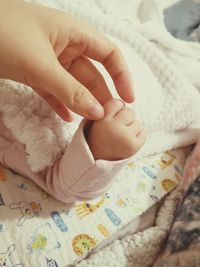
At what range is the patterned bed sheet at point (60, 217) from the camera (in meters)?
0.56

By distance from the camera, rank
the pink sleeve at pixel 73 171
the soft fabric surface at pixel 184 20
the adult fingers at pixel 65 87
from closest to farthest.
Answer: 1. the adult fingers at pixel 65 87
2. the pink sleeve at pixel 73 171
3. the soft fabric surface at pixel 184 20

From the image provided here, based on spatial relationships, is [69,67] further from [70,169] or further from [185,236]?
[185,236]

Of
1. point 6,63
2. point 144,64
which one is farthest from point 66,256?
point 144,64

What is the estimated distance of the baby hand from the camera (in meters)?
0.54

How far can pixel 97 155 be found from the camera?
1.86 ft

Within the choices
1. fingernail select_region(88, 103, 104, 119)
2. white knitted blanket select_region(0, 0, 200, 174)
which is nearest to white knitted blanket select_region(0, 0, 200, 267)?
white knitted blanket select_region(0, 0, 200, 174)

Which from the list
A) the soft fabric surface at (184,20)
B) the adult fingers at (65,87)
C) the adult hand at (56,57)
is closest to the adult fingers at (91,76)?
the adult hand at (56,57)

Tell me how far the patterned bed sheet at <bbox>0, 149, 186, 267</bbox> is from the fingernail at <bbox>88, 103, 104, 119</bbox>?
192mm

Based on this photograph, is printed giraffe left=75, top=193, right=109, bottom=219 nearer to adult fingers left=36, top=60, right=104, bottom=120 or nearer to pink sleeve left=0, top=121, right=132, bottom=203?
pink sleeve left=0, top=121, right=132, bottom=203

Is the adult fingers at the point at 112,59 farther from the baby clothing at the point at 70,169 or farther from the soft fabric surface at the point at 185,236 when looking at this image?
the soft fabric surface at the point at 185,236

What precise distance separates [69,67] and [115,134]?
0.14 meters

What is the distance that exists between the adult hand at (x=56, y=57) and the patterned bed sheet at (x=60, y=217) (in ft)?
0.47

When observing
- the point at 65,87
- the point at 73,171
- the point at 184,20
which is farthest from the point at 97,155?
the point at 184,20

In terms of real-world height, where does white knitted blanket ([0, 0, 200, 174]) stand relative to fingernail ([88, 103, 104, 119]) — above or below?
below
